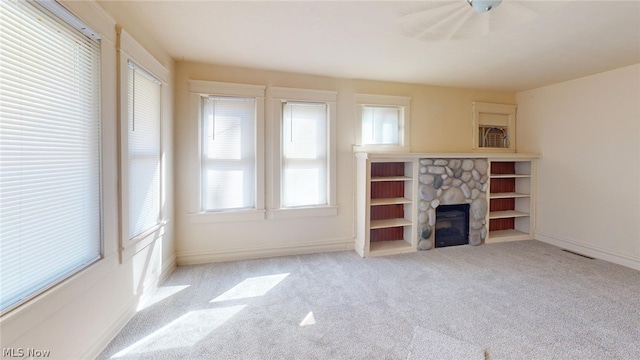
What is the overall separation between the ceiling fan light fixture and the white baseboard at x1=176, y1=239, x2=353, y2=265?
10.0ft

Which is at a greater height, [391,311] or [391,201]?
[391,201]

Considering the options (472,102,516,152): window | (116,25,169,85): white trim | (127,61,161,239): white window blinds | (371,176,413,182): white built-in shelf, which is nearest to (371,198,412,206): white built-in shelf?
(371,176,413,182): white built-in shelf

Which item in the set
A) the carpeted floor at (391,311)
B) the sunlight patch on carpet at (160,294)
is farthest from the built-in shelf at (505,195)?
the sunlight patch on carpet at (160,294)

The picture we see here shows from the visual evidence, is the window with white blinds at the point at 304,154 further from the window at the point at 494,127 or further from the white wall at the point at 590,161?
the white wall at the point at 590,161

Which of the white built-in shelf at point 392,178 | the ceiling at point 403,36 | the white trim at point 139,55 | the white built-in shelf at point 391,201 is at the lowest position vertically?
the white built-in shelf at point 391,201

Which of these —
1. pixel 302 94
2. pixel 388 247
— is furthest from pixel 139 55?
pixel 388 247

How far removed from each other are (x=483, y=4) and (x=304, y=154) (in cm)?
249

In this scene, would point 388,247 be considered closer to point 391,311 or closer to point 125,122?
point 391,311

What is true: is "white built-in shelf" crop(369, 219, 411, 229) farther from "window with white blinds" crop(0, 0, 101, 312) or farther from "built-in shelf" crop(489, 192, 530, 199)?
"window with white blinds" crop(0, 0, 101, 312)

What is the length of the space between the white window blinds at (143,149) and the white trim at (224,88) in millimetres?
504

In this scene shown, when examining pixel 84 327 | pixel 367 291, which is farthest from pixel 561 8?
pixel 84 327

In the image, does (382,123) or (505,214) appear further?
(505,214)

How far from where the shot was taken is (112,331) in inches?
74.5

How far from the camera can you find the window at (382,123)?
12.5 ft
